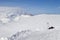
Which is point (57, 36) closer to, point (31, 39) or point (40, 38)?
point (40, 38)

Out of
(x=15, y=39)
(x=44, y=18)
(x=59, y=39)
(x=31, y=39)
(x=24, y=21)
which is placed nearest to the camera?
(x=59, y=39)

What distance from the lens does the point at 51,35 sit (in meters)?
21.4

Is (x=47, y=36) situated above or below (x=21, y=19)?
above

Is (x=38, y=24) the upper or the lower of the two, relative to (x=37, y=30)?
lower

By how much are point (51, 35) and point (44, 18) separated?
1740 inches

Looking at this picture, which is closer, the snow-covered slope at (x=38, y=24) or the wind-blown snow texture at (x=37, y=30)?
the wind-blown snow texture at (x=37, y=30)

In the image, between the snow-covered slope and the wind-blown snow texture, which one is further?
the snow-covered slope

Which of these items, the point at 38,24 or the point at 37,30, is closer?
the point at 37,30

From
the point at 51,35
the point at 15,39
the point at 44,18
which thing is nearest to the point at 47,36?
the point at 51,35

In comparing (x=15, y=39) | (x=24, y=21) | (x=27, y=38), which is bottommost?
(x=24, y=21)

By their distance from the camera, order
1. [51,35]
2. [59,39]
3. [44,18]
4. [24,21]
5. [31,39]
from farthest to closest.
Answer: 1. [24,21]
2. [44,18]
3. [31,39]
4. [51,35]
5. [59,39]

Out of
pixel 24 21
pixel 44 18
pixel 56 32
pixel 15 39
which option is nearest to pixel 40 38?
pixel 56 32

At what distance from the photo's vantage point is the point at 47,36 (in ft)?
70.5

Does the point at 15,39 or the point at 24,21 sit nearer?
the point at 15,39
